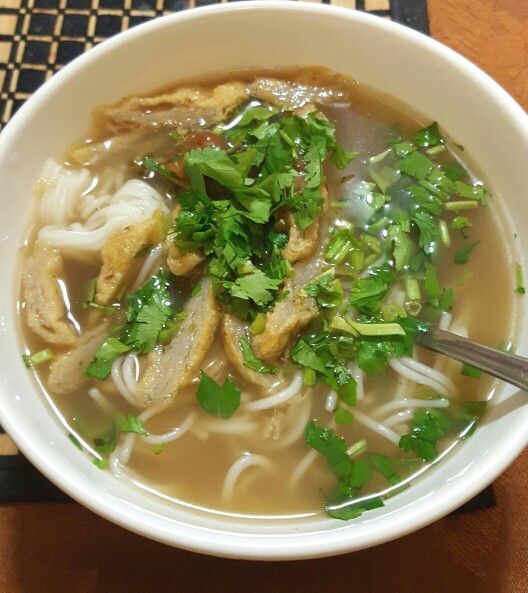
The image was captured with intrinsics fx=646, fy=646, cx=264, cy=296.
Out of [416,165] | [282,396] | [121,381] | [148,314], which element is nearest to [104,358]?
[121,381]

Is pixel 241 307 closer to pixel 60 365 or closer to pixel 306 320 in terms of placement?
pixel 306 320

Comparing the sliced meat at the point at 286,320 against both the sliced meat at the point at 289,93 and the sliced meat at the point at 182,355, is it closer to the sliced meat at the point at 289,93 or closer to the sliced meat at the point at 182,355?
the sliced meat at the point at 182,355

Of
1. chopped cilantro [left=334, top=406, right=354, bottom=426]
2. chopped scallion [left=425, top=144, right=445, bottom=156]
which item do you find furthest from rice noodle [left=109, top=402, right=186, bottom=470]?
chopped scallion [left=425, top=144, right=445, bottom=156]

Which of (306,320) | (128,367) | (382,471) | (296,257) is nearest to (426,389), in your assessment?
(382,471)

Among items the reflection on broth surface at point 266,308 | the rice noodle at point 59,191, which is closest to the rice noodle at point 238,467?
the reflection on broth surface at point 266,308

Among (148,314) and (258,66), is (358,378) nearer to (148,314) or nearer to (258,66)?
(148,314)
